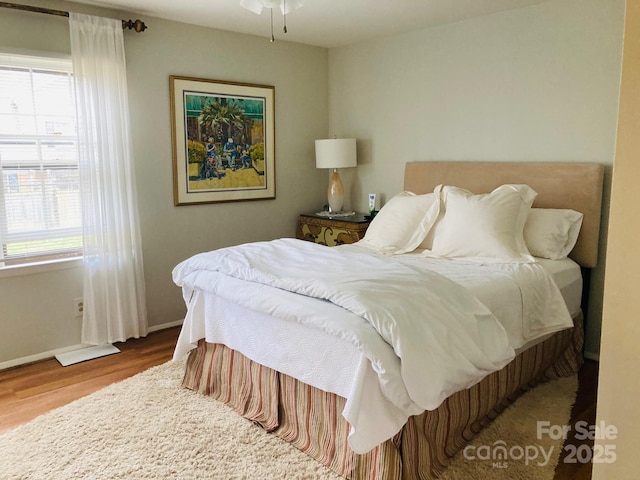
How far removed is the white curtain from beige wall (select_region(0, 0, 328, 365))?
0.50ft

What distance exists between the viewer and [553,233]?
3127 millimetres

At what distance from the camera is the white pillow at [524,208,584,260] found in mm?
3119

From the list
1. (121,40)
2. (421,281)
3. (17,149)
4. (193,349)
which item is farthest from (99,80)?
(421,281)

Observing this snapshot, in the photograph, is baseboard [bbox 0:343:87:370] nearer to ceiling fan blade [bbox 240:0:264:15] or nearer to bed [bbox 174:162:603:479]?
bed [bbox 174:162:603:479]

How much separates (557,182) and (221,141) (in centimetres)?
258

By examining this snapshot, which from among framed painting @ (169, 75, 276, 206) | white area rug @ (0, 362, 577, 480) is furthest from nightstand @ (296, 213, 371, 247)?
white area rug @ (0, 362, 577, 480)

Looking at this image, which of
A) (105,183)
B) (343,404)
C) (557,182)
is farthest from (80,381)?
(557,182)

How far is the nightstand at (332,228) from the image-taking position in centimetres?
423

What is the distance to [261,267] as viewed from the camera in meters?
2.61

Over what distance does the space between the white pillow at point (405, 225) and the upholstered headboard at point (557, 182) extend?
426 mm

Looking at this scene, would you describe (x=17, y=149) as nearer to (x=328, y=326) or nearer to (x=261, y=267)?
(x=261, y=267)

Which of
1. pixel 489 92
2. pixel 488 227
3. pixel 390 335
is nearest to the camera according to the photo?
pixel 390 335

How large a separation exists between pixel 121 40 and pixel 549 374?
3.56 m

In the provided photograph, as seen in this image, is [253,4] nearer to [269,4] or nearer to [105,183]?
[269,4]
